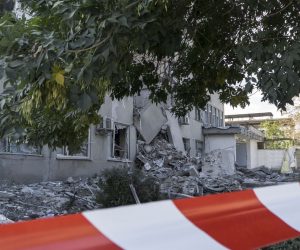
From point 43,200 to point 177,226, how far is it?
31.8 feet

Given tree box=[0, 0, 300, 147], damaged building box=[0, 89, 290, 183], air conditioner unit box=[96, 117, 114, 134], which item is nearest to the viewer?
tree box=[0, 0, 300, 147]

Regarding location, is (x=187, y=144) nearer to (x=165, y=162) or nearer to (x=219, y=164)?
(x=219, y=164)

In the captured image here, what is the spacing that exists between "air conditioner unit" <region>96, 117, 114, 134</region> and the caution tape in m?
15.7

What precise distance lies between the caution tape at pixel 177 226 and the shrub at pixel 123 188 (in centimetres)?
692

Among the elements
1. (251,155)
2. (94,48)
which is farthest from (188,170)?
(251,155)

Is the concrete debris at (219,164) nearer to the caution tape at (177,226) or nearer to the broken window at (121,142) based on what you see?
the broken window at (121,142)

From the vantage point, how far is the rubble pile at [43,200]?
369 inches

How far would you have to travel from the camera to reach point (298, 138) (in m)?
40.0

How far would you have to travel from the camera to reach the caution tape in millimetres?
1480

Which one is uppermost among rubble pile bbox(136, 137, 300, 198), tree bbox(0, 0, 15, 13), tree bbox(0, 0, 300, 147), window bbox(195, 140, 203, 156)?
tree bbox(0, 0, 15, 13)

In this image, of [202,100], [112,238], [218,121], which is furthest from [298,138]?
[112,238]

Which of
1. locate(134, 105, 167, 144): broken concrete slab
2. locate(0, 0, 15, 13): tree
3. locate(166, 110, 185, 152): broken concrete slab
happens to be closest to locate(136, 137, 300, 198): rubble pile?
locate(134, 105, 167, 144): broken concrete slab

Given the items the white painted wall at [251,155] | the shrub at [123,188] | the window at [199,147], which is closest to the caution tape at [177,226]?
the shrub at [123,188]

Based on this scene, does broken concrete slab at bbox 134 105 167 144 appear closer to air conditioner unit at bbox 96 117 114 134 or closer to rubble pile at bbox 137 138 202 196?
rubble pile at bbox 137 138 202 196
